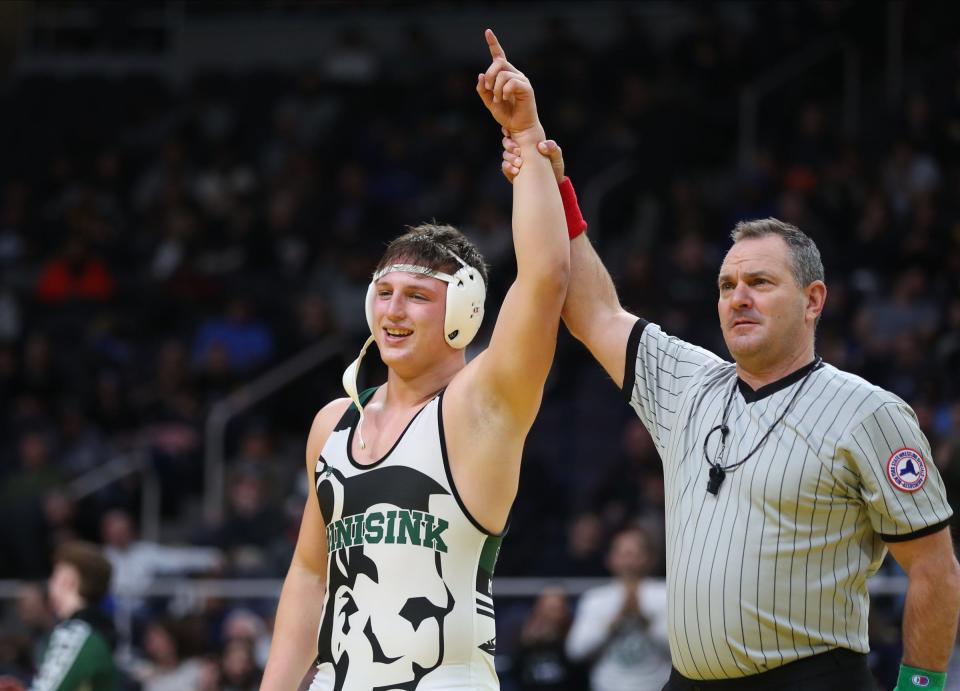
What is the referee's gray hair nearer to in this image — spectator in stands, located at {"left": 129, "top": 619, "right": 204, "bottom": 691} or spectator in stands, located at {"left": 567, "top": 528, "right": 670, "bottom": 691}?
spectator in stands, located at {"left": 567, "top": 528, "right": 670, "bottom": 691}

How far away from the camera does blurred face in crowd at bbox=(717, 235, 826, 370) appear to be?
393cm

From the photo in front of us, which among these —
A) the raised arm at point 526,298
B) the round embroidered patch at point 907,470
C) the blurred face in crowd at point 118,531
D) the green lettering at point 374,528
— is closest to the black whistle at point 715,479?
the round embroidered patch at point 907,470

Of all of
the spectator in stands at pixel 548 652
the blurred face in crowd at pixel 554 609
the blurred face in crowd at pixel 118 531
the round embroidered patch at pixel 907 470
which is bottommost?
the spectator in stands at pixel 548 652

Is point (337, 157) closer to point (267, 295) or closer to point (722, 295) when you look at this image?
point (267, 295)

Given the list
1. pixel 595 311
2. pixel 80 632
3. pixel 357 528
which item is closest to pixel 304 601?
pixel 357 528

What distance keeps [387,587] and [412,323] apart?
26.5 inches

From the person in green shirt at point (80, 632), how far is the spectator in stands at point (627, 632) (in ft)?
10.3

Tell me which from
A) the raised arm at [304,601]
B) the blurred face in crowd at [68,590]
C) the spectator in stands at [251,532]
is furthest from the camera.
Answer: the spectator in stands at [251,532]

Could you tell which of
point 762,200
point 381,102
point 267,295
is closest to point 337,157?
point 381,102

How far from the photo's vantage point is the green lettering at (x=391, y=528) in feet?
11.8

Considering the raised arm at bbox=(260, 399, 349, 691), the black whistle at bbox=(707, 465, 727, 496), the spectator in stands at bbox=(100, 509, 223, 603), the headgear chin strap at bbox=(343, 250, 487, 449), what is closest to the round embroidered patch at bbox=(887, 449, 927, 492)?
the black whistle at bbox=(707, 465, 727, 496)

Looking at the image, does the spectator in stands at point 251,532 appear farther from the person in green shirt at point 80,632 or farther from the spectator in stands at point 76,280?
the person in green shirt at point 80,632

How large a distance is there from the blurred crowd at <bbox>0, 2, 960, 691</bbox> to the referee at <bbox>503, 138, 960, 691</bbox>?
4.77m

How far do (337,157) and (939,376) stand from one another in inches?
311
